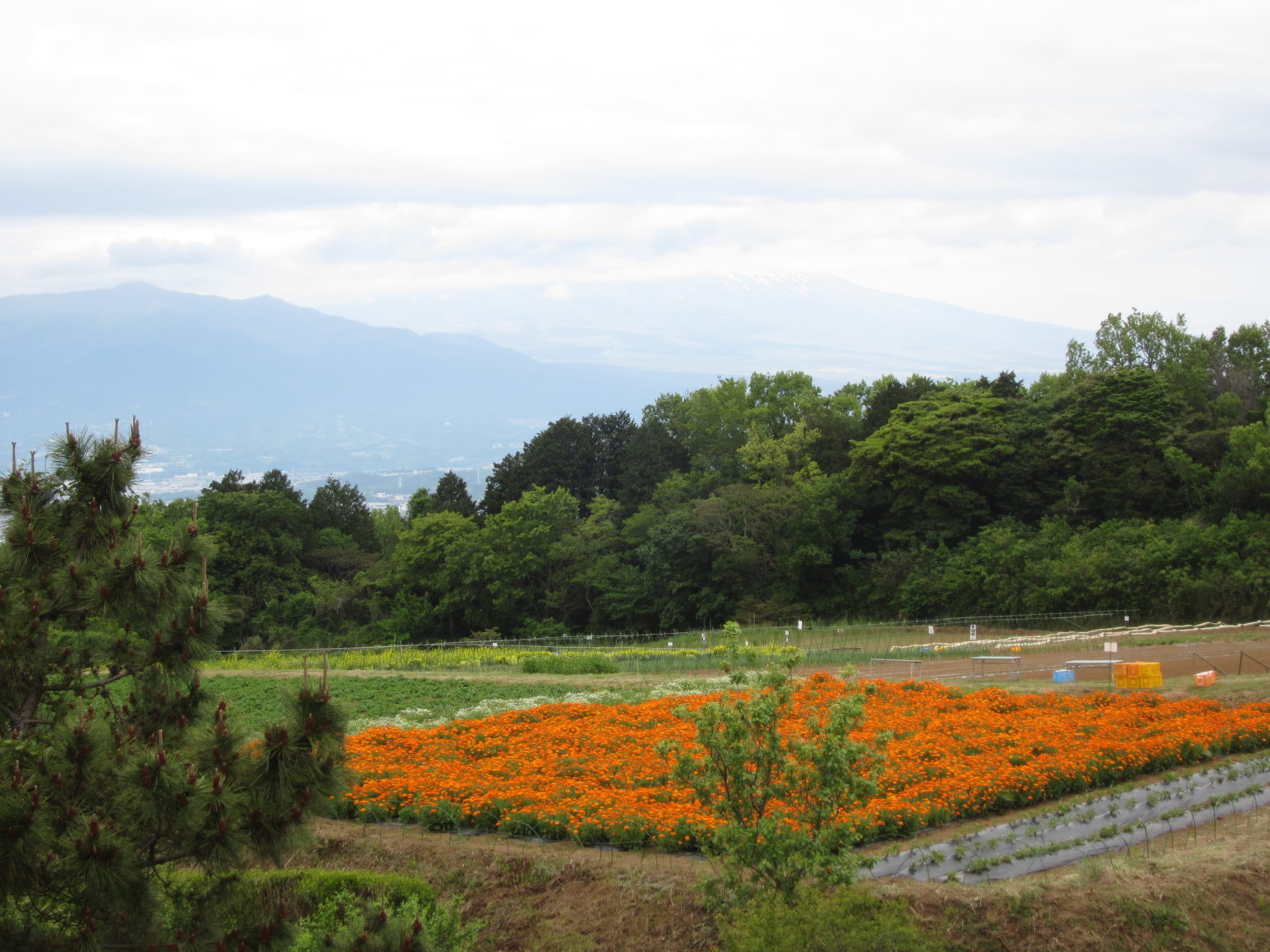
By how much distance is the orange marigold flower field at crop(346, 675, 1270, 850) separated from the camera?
13344 mm

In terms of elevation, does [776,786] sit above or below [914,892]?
above

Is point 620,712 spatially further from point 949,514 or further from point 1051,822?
point 949,514

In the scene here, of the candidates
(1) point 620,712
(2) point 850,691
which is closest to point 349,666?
(1) point 620,712

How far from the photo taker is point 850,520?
173 ft

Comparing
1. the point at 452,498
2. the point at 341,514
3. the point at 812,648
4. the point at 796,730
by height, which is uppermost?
the point at 452,498

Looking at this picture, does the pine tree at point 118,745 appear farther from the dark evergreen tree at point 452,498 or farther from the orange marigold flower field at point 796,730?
the dark evergreen tree at point 452,498

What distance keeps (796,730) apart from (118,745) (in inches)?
464

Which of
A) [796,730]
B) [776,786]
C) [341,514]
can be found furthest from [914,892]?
[341,514]

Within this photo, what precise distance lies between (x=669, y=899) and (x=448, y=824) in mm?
4140

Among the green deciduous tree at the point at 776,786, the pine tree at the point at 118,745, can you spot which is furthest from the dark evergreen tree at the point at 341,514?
the green deciduous tree at the point at 776,786

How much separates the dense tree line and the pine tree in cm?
3889

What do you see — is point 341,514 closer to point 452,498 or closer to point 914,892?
point 452,498

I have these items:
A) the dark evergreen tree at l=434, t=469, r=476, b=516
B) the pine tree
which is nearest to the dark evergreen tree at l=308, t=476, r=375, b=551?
the dark evergreen tree at l=434, t=469, r=476, b=516

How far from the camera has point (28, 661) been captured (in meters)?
7.96
